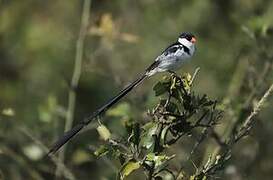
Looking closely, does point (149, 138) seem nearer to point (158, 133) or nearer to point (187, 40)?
point (158, 133)

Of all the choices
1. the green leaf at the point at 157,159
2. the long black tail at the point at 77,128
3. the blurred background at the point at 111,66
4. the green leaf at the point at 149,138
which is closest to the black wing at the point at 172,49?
the long black tail at the point at 77,128

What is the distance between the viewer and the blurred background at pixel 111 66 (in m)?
5.22

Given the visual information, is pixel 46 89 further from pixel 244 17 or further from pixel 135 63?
pixel 244 17

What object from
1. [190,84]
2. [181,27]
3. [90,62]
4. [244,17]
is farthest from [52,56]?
[190,84]

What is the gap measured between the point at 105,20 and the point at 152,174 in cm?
249

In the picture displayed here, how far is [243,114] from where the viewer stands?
5.18 m

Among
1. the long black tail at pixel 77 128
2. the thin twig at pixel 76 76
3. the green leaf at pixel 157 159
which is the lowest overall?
the green leaf at pixel 157 159

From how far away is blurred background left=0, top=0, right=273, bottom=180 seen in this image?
5.22 meters

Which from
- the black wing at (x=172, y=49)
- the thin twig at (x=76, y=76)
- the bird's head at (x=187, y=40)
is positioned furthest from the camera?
the thin twig at (x=76, y=76)

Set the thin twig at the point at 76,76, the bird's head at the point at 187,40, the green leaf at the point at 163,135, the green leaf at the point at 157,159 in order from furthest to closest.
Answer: the thin twig at the point at 76,76 < the bird's head at the point at 187,40 < the green leaf at the point at 163,135 < the green leaf at the point at 157,159

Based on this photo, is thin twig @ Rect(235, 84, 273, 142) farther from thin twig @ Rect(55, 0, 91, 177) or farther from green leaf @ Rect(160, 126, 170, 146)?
thin twig @ Rect(55, 0, 91, 177)

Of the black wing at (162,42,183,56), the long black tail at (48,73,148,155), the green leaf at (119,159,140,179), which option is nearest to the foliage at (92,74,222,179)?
the green leaf at (119,159,140,179)

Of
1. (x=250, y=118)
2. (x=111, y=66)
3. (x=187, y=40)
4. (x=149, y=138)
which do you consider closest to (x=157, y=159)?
(x=149, y=138)

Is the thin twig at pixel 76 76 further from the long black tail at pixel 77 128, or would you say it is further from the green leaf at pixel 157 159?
the green leaf at pixel 157 159
